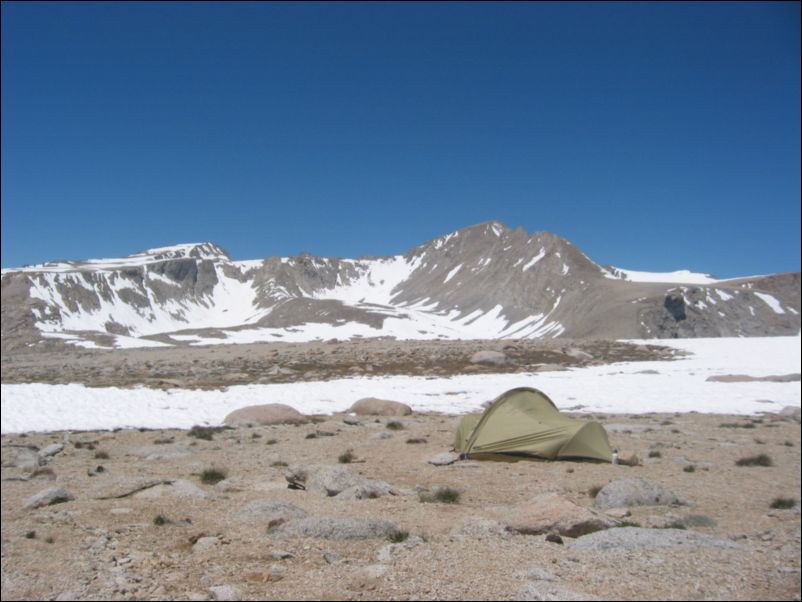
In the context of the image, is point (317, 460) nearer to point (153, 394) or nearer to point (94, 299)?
point (153, 394)

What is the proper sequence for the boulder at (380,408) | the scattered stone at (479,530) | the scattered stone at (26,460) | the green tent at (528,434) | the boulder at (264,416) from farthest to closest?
the boulder at (380,408)
the boulder at (264,416)
the green tent at (528,434)
the scattered stone at (26,460)
the scattered stone at (479,530)

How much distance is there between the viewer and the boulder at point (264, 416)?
2317cm

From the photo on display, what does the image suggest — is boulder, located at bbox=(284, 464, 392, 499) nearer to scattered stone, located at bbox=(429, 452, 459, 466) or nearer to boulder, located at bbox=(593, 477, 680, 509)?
scattered stone, located at bbox=(429, 452, 459, 466)

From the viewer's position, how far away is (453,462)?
51.5ft

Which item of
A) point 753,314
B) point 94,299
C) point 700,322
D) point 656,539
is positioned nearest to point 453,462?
point 656,539

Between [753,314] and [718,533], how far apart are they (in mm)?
117825

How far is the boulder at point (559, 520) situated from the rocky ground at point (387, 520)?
32 mm

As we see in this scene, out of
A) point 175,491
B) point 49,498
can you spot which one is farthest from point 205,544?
point 49,498

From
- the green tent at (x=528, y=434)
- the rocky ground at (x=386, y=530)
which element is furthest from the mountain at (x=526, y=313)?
the rocky ground at (x=386, y=530)

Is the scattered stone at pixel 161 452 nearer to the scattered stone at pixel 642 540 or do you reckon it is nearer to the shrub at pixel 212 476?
the shrub at pixel 212 476

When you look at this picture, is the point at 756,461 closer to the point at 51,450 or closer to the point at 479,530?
the point at 479,530

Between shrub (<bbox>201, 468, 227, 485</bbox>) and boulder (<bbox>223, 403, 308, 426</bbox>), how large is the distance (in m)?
9.36

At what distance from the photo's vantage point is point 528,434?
642 inches

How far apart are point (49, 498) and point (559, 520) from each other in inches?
370
